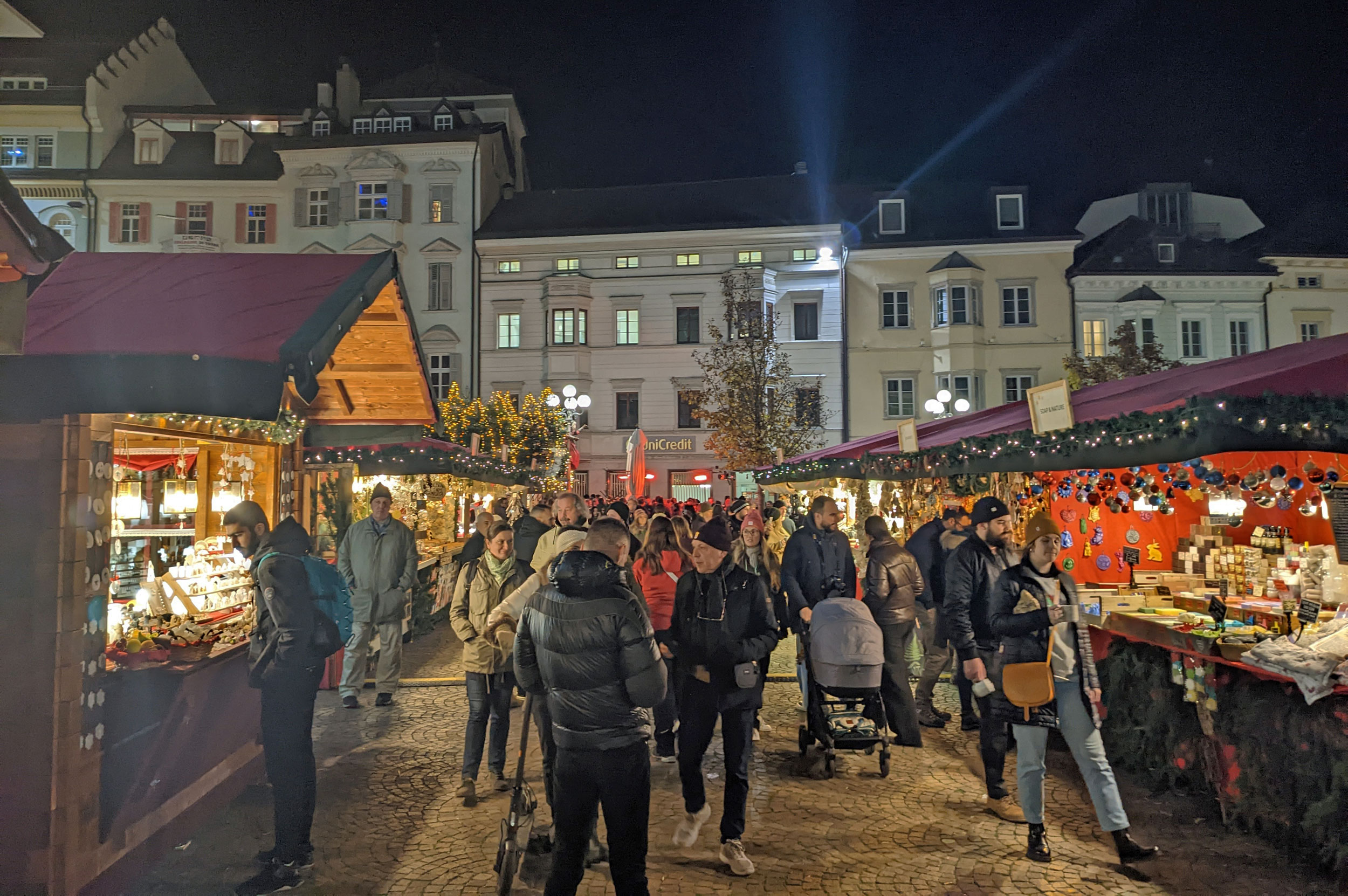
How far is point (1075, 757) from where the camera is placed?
4.49 metres

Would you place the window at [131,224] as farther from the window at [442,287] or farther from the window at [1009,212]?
the window at [1009,212]

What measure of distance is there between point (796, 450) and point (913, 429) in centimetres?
1856

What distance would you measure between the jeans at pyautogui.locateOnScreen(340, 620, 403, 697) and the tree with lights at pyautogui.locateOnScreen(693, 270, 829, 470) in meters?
18.6

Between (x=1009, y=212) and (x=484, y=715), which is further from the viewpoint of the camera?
(x=1009, y=212)

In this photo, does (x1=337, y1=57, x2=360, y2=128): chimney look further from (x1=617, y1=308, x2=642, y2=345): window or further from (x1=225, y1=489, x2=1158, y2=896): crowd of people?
(x1=225, y1=489, x2=1158, y2=896): crowd of people

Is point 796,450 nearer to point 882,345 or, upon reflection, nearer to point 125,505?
point 882,345

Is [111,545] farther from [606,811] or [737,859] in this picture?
[737,859]

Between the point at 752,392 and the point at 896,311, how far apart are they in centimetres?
849

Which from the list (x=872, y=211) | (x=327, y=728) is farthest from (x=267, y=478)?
(x=872, y=211)

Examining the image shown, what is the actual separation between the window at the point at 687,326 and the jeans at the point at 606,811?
3016cm

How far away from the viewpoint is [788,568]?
6773 mm

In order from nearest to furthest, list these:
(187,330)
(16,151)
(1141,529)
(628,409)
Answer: (187,330) < (1141,529) < (16,151) < (628,409)

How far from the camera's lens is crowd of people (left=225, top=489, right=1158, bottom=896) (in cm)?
340

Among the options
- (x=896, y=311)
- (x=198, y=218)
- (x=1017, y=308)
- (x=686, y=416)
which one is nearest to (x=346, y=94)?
(x=198, y=218)
